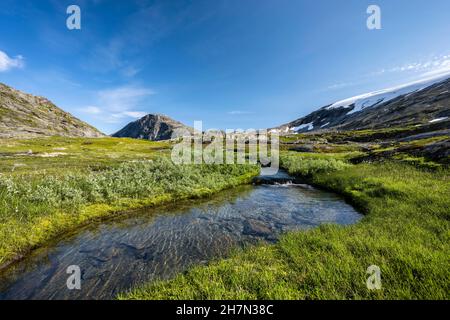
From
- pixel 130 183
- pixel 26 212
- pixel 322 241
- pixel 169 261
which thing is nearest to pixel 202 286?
pixel 169 261

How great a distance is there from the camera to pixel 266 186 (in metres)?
31.0

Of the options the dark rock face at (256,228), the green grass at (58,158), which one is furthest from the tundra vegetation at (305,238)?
the green grass at (58,158)

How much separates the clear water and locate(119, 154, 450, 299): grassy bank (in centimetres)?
177

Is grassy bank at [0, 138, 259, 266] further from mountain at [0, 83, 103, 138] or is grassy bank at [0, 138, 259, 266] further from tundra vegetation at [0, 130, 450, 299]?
mountain at [0, 83, 103, 138]

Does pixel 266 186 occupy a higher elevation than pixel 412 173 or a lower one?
lower

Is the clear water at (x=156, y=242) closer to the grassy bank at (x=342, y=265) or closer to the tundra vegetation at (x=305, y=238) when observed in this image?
the tundra vegetation at (x=305, y=238)

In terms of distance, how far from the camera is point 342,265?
27.9 ft

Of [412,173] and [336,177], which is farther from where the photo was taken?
[336,177]

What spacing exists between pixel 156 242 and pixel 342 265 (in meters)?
10.3

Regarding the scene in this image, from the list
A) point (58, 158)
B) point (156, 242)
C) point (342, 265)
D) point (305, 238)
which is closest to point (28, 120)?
point (58, 158)

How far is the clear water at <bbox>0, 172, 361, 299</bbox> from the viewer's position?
393 inches

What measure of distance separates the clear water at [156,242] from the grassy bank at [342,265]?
1767 millimetres
